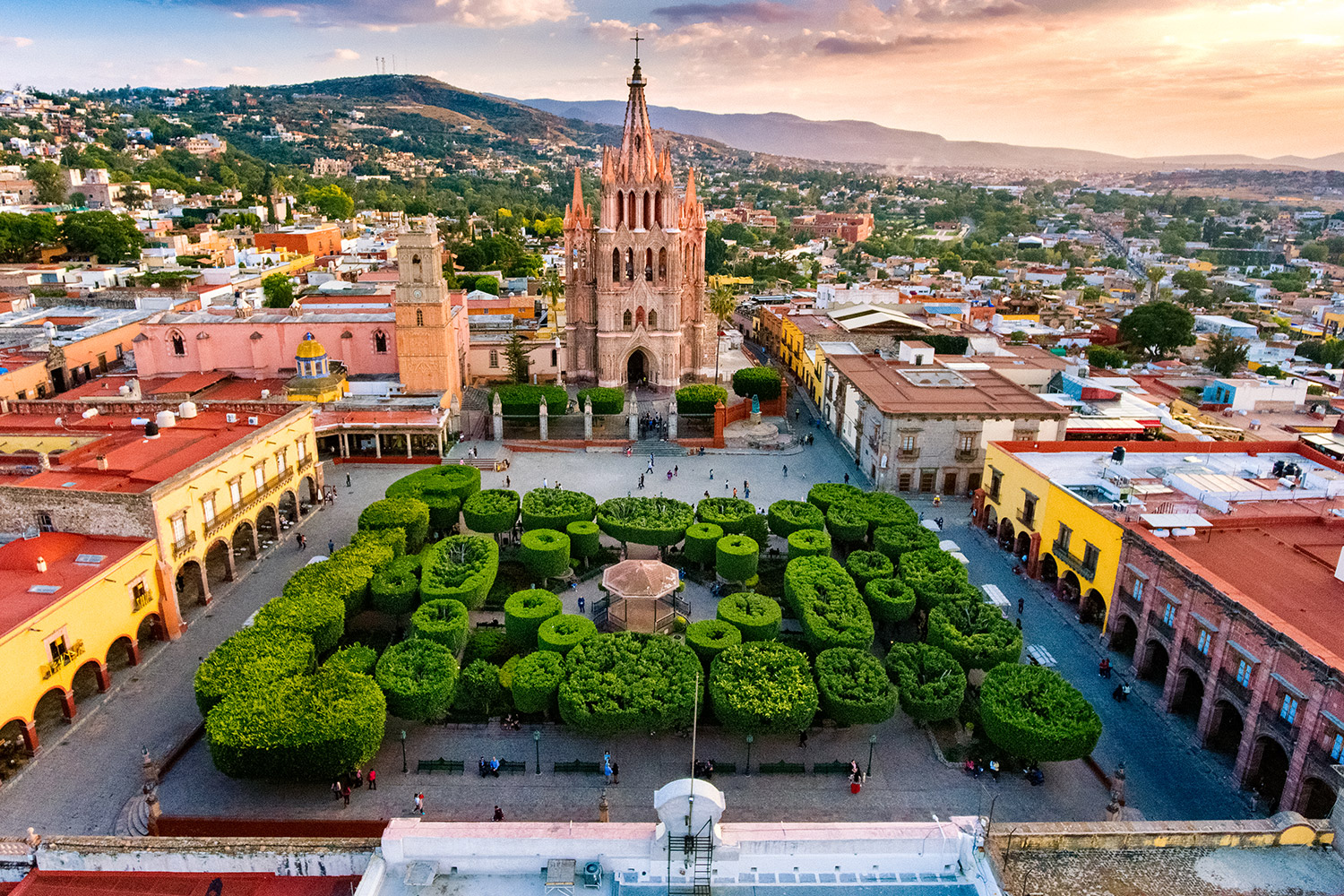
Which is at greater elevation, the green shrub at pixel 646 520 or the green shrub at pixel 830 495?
the green shrub at pixel 830 495

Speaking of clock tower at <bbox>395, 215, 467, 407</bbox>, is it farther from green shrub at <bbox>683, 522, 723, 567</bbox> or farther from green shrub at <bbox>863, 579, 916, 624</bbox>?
green shrub at <bbox>863, 579, 916, 624</bbox>

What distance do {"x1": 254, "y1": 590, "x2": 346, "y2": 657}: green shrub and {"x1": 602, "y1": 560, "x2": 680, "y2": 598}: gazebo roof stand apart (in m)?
9.77

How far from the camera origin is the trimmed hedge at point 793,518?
3578 centimetres

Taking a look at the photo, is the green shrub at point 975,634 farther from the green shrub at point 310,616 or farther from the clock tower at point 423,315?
the clock tower at point 423,315

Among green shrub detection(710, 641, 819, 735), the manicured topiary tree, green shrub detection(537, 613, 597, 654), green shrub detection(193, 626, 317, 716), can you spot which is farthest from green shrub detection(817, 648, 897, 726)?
green shrub detection(193, 626, 317, 716)

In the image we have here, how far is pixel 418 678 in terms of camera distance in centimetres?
2475

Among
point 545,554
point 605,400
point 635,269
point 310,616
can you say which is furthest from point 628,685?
point 635,269

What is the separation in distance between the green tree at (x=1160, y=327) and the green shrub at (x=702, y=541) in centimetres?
5653

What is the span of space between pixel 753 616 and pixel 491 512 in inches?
554

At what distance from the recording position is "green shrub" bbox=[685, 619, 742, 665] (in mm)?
26672

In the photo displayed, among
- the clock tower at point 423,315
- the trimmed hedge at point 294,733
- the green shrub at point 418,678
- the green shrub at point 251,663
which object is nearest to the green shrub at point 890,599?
the green shrub at point 418,678

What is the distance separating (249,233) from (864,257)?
102m

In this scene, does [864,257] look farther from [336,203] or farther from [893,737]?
[893,737]

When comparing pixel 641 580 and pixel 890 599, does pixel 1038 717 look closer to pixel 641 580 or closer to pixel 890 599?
pixel 890 599
